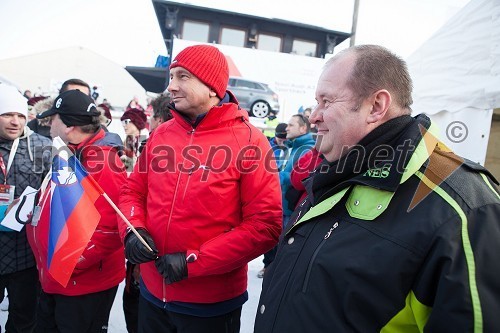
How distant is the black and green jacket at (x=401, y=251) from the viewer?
0.86 m

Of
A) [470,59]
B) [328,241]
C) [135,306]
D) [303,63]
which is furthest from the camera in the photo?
[303,63]

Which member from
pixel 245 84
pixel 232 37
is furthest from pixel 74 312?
pixel 232 37

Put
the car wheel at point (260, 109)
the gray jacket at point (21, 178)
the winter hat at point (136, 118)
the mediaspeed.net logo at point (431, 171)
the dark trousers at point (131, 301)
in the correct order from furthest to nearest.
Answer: the car wheel at point (260, 109) → the winter hat at point (136, 118) → the dark trousers at point (131, 301) → the gray jacket at point (21, 178) → the mediaspeed.net logo at point (431, 171)

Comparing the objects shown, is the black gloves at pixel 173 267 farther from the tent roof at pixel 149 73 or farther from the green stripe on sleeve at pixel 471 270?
the tent roof at pixel 149 73

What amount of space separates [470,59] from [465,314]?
326 centimetres

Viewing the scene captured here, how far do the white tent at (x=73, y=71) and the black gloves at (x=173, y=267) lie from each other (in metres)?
41.9

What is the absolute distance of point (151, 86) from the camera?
65.2ft

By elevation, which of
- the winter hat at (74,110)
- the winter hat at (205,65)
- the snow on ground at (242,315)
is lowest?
the snow on ground at (242,315)

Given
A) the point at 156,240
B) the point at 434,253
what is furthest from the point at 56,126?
the point at 434,253

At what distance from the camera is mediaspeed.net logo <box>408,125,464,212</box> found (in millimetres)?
994

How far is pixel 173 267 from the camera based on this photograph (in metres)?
1.60

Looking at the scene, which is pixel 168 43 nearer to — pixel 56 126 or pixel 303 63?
pixel 303 63

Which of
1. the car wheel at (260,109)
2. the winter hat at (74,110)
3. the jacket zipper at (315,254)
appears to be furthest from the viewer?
the car wheel at (260,109)

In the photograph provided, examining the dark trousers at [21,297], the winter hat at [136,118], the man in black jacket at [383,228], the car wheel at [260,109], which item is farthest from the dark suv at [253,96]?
the man in black jacket at [383,228]
